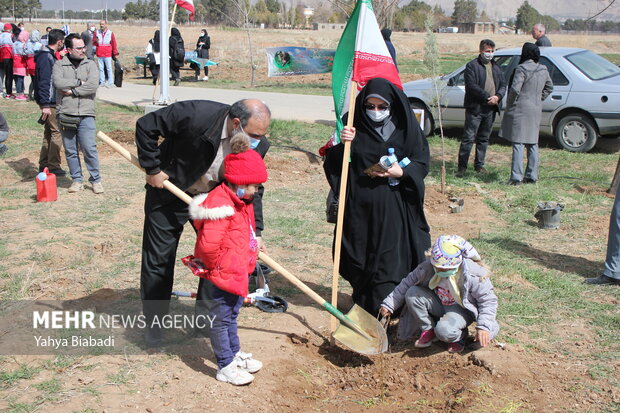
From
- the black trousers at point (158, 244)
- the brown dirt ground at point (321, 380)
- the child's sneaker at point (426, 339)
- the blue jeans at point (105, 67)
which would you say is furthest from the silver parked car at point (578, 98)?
the blue jeans at point (105, 67)

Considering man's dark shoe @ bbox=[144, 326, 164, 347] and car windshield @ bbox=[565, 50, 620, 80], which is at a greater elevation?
car windshield @ bbox=[565, 50, 620, 80]

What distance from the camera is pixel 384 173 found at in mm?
4945

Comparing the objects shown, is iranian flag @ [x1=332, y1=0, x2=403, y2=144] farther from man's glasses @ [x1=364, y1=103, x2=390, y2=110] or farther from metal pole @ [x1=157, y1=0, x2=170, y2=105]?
metal pole @ [x1=157, y1=0, x2=170, y2=105]

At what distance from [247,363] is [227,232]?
98 cm

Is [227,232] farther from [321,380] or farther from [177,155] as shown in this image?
[321,380]

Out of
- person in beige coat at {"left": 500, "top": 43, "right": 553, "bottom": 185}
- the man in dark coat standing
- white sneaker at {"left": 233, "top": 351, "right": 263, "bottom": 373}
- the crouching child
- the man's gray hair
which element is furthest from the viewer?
the man in dark coat standing

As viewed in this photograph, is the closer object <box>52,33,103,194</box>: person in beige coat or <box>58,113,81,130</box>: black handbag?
<box>52,33,103,194</box>: person in beige coat

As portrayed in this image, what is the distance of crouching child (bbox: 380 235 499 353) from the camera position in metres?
4.53

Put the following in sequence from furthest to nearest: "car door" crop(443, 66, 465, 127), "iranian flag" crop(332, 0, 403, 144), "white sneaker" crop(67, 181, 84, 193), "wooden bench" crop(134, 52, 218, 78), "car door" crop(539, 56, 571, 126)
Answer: "wooden bench" crop(134, 52, 218, 78) < "car door" crop(443, 66, 465, 127) < "car door" crop(539, 56, 571, 126) < "white sneaker" crop(67, 181, 84, 193) < "iranian flag" crop(332, 0, 403, 144)

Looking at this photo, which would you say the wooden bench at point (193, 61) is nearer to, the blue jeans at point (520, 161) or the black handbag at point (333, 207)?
the blue jeans at point (520, 161)

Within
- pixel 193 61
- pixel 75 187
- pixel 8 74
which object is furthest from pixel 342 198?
pixel 193 61

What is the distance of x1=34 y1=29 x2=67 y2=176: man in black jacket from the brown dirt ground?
5423 mm

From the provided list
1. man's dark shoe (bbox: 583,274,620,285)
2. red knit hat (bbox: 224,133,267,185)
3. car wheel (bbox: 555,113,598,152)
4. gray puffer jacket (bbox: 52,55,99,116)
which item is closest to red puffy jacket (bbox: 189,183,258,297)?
red knit hat (bbox: 224,133,267,185)

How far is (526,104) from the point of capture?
9.55 meters
